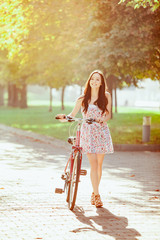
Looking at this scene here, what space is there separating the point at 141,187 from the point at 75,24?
1515cm

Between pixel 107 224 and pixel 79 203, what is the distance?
129 cm

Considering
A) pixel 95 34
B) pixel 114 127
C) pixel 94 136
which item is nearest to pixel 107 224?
pixel 94 136

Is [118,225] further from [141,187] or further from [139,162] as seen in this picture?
[139,162]

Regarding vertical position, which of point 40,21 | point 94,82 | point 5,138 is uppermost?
point 40,21

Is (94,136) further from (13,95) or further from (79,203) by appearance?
(13,95)

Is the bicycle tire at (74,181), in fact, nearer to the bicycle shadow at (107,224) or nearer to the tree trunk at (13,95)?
the bicycle shadow at (107,224)

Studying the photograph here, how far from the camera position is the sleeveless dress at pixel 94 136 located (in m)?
7.26

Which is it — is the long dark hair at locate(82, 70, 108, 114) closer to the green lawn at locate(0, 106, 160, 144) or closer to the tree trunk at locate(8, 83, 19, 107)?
the green lawn at locate(0, 106, 160, 144)

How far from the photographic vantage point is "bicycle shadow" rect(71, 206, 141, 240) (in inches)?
228

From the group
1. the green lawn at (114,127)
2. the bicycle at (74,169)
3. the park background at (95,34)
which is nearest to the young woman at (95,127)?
the bicycle at (74,169)

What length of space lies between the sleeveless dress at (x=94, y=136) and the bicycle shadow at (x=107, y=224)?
2.59 ft

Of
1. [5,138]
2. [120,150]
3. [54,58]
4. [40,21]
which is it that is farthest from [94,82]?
[54,58]

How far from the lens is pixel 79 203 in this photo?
7.48 metres

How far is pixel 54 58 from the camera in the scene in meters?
33.3
